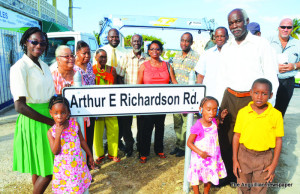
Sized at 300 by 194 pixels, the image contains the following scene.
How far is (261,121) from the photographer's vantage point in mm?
1959

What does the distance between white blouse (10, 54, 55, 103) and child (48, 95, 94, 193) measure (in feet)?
0.45

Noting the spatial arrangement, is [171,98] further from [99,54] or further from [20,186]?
[20,186]

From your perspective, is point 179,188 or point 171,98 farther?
point 179,188

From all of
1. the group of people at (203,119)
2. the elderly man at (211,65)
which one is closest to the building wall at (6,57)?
the group of people at (203,119)

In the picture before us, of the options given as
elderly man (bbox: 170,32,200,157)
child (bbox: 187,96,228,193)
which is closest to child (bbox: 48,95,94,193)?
child (bbox: 187,96,228,193)

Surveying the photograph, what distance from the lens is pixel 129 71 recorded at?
344 cm

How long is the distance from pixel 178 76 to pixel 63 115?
6.96 ft

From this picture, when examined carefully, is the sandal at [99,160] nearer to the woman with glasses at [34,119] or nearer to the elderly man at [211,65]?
the woman with glasses at [34,119]

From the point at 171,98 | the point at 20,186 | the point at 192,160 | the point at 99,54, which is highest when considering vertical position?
the point at 99,54

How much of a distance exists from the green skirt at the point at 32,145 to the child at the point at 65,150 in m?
0.12

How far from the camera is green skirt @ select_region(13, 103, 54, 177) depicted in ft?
6.12

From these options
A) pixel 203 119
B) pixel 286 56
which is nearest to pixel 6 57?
pixel 203 119

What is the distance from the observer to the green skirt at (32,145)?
6.12ft

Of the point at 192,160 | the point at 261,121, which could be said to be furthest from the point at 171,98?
the point at 261,121
